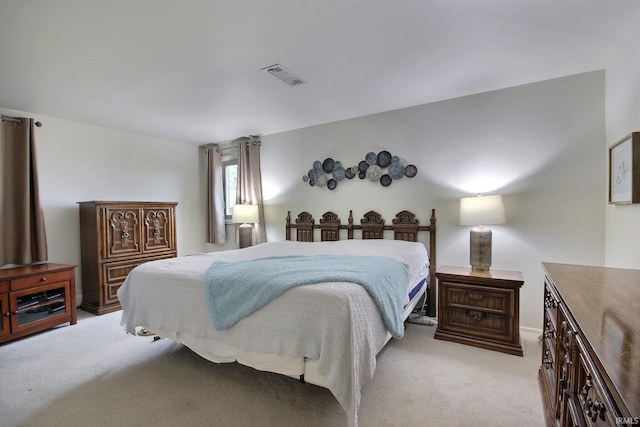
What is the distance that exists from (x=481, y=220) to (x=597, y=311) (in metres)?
1.80

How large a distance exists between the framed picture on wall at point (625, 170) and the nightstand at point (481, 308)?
35.9 inches

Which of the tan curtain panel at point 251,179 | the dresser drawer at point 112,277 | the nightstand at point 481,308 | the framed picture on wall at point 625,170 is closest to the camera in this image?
the framed picture on wall at point 625,170

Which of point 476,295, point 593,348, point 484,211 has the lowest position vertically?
point 476,295

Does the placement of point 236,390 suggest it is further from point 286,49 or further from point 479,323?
point 286,49

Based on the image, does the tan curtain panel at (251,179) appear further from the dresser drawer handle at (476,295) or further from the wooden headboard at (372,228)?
the dresser drawer handle at (476,295)

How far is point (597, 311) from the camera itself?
940mm

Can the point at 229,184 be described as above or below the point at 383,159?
below

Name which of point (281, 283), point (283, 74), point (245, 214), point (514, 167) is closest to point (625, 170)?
point (514, 167)

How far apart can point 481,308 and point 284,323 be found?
72.0 inches

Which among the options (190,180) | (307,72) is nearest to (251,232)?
(190,180)

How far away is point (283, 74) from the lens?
2496mm

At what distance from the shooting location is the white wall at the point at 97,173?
139 inches

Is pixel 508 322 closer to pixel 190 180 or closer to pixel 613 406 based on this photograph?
pixel 613 406

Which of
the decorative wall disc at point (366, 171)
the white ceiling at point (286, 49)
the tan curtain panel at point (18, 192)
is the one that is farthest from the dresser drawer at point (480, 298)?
the tan curtain panel at point (18, 192)
